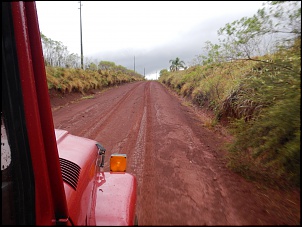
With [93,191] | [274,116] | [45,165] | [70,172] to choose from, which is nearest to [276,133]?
[274,116]

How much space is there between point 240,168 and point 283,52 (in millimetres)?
1552

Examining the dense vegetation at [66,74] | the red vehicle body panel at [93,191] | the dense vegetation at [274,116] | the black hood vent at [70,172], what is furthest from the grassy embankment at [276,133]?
the dense vegetation at [66,74]

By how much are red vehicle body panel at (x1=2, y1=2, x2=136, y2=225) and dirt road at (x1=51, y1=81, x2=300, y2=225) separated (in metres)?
0.25

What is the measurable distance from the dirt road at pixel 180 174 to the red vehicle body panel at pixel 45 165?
0.81 feet

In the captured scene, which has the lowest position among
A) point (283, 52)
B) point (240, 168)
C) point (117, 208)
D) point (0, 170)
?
point (240, 168)

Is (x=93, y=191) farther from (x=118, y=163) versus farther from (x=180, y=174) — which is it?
(x=180, y=174)

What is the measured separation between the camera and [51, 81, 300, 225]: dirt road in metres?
1.12

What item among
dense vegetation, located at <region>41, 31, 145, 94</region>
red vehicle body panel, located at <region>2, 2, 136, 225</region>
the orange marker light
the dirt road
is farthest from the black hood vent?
dense vegetation, located at <region>41, 31, 145, 94</region>

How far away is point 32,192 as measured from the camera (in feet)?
3.13

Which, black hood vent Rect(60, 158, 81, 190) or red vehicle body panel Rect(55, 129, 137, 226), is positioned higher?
black hood vent Rect(60, 158, 81, 190)

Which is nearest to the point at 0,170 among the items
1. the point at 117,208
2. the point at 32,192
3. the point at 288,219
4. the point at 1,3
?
the point at 32,192

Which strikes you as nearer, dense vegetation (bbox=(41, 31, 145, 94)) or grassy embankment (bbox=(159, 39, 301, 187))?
grassy embankment (bbox=(159, 39, 301, 187))

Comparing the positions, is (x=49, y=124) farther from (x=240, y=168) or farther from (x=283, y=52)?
(x=240, y=168)

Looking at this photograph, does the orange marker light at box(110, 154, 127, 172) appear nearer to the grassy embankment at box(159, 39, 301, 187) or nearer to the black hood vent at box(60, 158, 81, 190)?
the black hood vent at box(60, 158, 81, 190)
